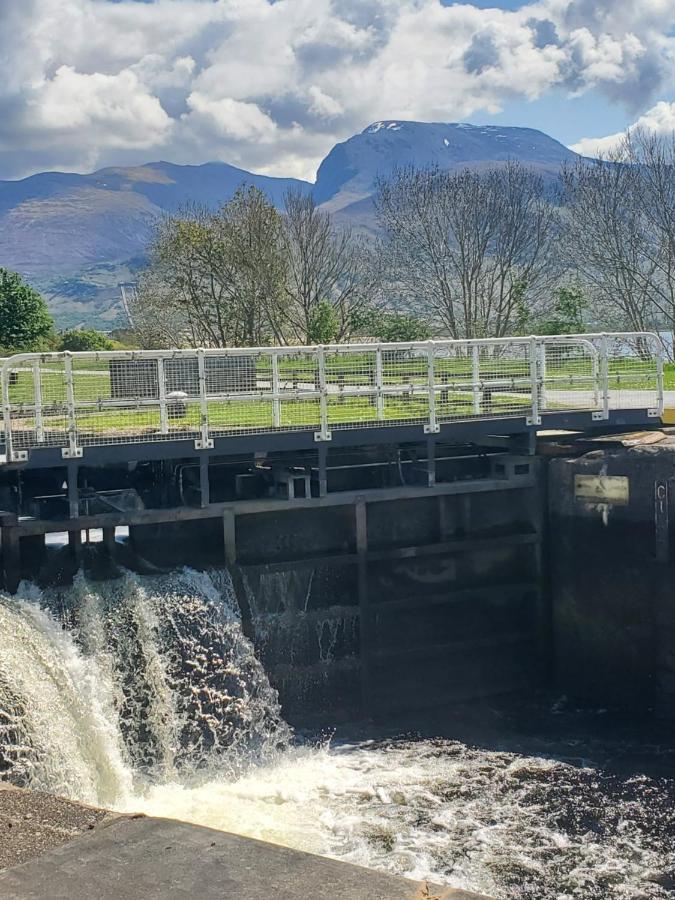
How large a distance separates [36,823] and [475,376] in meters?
10.4

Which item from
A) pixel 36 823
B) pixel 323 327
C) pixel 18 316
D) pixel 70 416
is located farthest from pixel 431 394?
pixel 18 316

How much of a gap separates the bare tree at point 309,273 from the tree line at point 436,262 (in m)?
0.08

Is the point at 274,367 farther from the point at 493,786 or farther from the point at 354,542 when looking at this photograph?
the point at 493,786

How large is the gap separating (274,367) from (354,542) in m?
3.17

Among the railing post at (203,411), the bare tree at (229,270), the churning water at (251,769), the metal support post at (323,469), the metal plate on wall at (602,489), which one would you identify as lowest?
the churning water at (251,769)

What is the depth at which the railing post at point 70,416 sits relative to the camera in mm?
12734

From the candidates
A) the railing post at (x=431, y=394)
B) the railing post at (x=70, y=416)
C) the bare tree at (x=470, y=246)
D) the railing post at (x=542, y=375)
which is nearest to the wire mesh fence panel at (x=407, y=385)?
the railing post at (x=431, y=394)

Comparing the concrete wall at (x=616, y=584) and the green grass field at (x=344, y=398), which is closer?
the green grass field at (x=344, y=398)

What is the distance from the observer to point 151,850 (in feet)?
21.5

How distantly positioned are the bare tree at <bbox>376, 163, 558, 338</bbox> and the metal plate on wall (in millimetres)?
27841

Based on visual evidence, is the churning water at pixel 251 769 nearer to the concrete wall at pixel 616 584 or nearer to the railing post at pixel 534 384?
the concrete wall at pixel 616 584

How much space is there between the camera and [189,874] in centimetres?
623

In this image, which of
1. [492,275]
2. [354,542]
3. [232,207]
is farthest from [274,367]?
[492,275]

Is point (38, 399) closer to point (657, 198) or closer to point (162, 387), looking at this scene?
point (162, 387)
